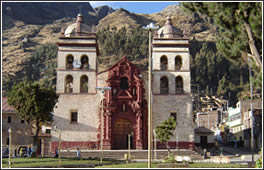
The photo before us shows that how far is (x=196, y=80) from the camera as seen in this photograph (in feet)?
410

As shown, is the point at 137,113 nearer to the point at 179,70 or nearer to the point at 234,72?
the point at 179,70

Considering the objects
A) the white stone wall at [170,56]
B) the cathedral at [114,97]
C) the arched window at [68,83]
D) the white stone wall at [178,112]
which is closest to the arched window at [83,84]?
the cathedral at [114,97]

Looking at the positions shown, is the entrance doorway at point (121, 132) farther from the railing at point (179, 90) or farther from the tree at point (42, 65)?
the tree at point (42, 65)

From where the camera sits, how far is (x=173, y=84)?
48.2 metres

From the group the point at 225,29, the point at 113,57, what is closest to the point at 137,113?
the point at 225,29

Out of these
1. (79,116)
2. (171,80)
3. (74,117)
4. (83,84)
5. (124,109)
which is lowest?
(74,117)

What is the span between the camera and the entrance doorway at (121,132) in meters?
47.2

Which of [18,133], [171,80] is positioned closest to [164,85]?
[171,80]

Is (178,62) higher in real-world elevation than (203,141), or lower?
higher

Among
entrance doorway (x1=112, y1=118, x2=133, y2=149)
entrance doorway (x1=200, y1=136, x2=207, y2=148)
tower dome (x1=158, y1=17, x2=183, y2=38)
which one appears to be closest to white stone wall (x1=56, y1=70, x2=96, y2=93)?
entrance doorway (x1=112, y1=118, x2=133, y2=149)

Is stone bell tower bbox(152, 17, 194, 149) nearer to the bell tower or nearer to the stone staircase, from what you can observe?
the stone staircase

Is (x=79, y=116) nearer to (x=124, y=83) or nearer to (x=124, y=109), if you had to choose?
(x=124, y=109)

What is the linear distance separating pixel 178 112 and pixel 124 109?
6.44 meters

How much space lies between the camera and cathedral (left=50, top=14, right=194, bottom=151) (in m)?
46.2
